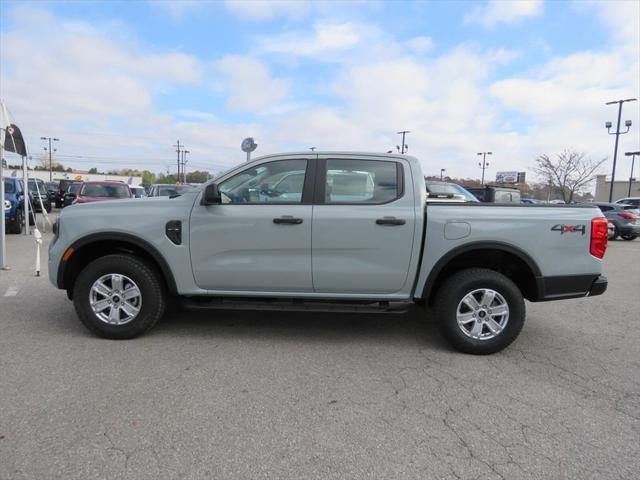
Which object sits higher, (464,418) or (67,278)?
(67,278)

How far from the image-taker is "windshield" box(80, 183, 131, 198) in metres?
14.4

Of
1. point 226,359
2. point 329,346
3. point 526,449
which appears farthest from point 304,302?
point 526,449

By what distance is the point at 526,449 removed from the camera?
9.28 feet

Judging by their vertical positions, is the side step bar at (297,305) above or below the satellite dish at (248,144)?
below

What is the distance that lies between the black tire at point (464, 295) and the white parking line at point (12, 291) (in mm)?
5676

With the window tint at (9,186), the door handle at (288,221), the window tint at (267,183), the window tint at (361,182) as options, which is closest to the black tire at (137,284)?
the window tint at (267,183)

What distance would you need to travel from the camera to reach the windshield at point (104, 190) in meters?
14.4

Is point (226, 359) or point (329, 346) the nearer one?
point (226, 359)

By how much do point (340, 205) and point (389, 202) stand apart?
466 mm

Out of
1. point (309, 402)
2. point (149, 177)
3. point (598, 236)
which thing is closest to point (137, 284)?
point (309, 402)

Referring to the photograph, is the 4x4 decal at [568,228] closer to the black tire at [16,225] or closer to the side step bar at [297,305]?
the side step bar at [297,305]

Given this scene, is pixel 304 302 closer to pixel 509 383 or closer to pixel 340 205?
pixel 340 205

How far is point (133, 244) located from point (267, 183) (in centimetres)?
145

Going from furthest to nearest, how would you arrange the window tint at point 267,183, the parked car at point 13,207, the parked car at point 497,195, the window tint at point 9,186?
the parked car at point 497,195, the window tint at point 9,186, the parked car at point 13,207, the window tint at point 267,183
